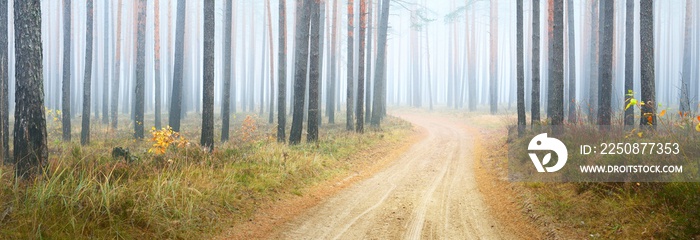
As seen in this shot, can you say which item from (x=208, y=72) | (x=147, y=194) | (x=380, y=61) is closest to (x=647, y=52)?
(x=208, y=72)

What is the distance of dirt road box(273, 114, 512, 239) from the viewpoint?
6.36m

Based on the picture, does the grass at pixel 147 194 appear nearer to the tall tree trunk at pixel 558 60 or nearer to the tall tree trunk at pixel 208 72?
the tall tree trunk at pixel 208 72

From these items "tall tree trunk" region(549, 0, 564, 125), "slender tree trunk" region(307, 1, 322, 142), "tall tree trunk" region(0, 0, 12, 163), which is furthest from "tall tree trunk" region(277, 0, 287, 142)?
"tall tree trunk" region(549, 0, 564, 125)

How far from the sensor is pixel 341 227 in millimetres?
6637

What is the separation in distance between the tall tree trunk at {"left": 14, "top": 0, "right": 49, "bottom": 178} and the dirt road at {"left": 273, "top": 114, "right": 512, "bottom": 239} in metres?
4.07

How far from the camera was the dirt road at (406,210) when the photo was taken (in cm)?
636

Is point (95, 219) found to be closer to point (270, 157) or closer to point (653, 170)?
point (270, 157)

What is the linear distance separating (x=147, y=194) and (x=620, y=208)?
680 centimetres

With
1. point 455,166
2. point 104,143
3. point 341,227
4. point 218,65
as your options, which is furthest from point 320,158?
point 218,65

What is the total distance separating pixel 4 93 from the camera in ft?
35.2

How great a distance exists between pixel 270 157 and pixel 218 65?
1763 inches

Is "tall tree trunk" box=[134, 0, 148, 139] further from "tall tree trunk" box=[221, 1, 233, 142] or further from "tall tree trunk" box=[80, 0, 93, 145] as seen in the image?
"tall tree trunk" box=[221, 1, 233, 142]

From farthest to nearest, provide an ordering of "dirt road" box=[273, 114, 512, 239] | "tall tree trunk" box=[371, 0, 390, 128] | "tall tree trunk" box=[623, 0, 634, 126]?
1. "tall tree trunk" box=[371, 0, 390, 128]
2. "tall tree trunk" box=[623, 0, 634, 126]
3. "dirt road" box=[273, 114, 512, 239]

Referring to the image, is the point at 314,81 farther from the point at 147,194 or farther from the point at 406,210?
the point at 147,194
